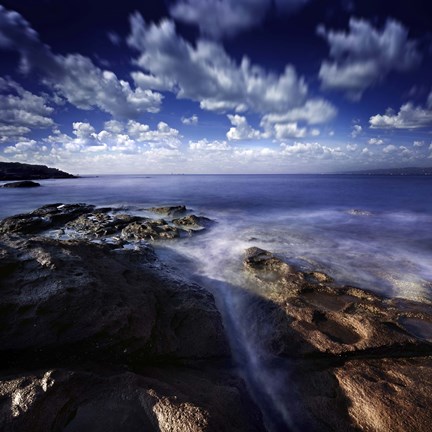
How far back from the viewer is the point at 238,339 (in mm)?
5098

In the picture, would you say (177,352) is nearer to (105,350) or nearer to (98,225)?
(105,350)

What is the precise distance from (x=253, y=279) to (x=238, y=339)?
2.68m

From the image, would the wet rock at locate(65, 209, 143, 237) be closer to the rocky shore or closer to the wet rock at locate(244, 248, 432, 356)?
the rocky shore

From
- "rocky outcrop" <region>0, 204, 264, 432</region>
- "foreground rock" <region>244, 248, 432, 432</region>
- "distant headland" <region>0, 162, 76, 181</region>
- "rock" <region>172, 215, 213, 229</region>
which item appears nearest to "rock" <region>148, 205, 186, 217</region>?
Result: "rock" <region>172, 215, 213, 229</region>

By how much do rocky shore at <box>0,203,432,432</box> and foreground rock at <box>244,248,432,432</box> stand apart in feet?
0.06

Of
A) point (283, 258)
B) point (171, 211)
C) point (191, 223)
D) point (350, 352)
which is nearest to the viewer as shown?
point (350, 352)

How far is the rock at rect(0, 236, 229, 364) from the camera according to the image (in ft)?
12.1

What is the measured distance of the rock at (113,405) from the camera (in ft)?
8.61

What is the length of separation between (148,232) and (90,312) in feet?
27.9

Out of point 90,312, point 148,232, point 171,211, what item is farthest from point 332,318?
point 171,211

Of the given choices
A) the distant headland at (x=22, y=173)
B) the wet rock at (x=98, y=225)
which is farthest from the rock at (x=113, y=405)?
the distant headland at (x=22, y=173)

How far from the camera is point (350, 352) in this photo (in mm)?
4312

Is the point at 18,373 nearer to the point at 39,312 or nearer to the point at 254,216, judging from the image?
the point at 39,312

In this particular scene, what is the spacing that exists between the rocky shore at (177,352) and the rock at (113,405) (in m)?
0.01
